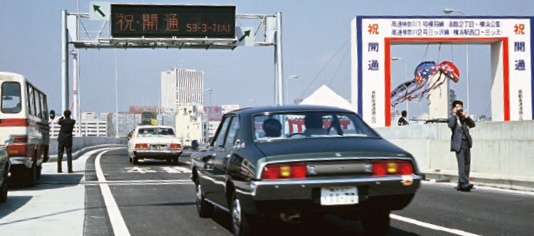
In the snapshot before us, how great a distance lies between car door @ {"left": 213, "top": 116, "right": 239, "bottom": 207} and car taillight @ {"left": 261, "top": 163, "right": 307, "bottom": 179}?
1.12 m

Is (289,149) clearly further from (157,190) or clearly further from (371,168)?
(157,190)

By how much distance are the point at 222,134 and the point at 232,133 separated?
0.65 metres

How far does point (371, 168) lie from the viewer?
20.1 feet

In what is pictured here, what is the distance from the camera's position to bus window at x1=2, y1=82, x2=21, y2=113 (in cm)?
1319

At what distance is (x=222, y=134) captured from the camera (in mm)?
8219

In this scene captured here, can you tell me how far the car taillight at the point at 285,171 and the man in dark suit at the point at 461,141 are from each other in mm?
7486

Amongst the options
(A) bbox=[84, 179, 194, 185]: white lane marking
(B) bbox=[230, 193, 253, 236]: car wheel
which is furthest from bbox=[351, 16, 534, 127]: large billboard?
(B) bbox=[230, 193, 253, 236]: car wheel

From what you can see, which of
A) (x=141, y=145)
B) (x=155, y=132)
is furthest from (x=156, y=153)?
(x=155, y=132)

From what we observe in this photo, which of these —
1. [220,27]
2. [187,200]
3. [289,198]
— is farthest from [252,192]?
[220,27]

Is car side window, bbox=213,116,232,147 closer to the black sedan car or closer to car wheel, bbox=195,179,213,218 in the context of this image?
car wheel, bbox=195,179,213,218

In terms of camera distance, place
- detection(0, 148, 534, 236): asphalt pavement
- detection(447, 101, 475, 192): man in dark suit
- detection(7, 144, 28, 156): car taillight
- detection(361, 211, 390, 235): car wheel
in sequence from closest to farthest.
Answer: detection(361, 211, 390, 235): car wheel
detection(0, 148, 534, 236): asphalt pavement
detection(447, 101, 475, 192): man in dark suit
detection(7, 144, 28, 156): car taillight

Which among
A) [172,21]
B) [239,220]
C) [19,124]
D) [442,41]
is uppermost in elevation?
[172,21]

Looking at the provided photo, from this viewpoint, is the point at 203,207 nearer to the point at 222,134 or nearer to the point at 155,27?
the point at 222,134

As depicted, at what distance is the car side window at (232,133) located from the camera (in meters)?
7.43
